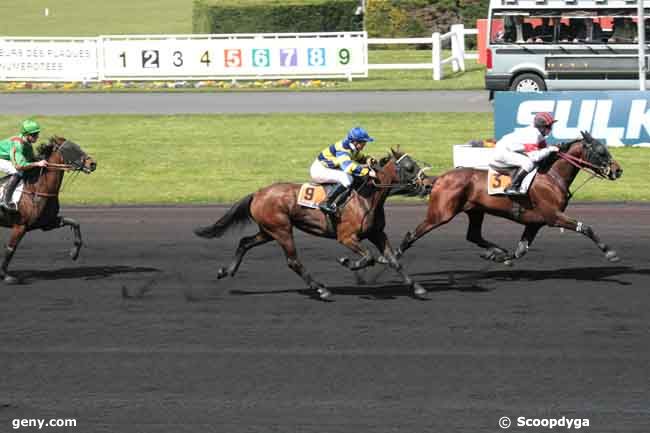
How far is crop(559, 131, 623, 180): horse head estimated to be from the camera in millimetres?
14422

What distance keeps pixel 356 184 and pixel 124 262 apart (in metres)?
4.16

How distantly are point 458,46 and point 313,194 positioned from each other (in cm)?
2601

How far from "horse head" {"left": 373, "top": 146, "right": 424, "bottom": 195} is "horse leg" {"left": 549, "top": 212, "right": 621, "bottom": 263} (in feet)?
6.95

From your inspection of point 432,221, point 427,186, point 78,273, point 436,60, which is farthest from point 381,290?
point 436,60

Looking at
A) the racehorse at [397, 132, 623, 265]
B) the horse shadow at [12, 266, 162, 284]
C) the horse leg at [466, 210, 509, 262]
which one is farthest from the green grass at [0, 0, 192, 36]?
the racehorse at [397, 132, 623, 265]

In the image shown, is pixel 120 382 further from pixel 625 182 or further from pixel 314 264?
pixel 625 182

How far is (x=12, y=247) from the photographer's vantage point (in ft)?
48.7

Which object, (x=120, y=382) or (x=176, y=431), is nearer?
(x=176, y=431)

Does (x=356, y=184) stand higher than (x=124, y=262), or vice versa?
(x=356, y=184)

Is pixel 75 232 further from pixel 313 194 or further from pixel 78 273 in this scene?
pixel 313 194

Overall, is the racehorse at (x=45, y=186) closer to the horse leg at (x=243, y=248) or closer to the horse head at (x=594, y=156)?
the horse leg at (x=243, y=248)

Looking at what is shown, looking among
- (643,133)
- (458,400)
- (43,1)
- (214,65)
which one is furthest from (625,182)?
(43,1)

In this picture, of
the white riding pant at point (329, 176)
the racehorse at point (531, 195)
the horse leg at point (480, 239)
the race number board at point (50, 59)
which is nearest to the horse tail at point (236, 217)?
the white riding pant at point (329, 176)

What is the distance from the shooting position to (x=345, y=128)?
27891mm
